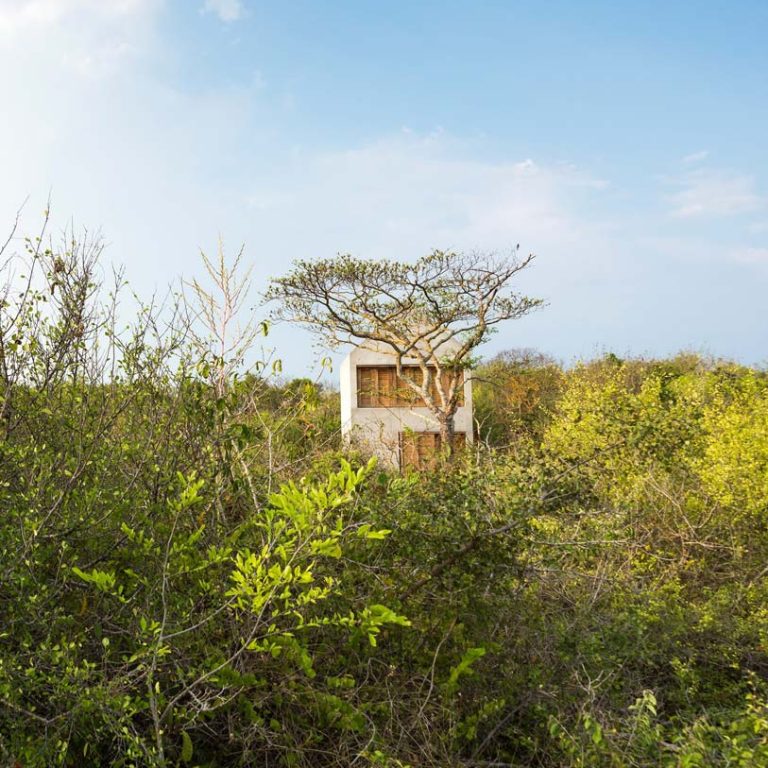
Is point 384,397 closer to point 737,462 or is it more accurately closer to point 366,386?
point 366,386

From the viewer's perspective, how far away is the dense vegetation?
10.2ft

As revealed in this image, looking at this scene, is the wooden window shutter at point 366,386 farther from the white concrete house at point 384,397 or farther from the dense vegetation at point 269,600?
the dense vegetation at point 269,600

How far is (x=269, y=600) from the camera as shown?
9.53ft

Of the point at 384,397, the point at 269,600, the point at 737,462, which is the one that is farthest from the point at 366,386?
the point at 269,600

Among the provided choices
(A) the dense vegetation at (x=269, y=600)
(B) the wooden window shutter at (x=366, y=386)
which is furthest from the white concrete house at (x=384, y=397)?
(A) the dense vegetation at (x=269, y=600)

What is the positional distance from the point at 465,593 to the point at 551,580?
1.88 m

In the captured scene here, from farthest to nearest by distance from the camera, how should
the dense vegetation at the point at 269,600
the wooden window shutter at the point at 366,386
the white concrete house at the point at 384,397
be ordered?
the wooden window shutter at the point at 366,386 → the white concrete house at the point at 384,397 → the dense vegetation at the point at 269,600

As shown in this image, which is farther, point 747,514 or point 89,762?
point 747,514

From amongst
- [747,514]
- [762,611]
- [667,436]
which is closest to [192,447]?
[667,436]

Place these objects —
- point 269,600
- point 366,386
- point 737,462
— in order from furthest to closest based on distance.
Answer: point 366,386 < point 737,462 < point 269,600

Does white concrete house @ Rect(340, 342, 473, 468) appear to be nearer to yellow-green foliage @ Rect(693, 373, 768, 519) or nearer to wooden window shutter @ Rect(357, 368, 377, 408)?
wooden window shutter @ Rect(357, 368, 377, 408)

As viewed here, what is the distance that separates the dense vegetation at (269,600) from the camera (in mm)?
3100

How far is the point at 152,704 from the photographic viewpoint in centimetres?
285

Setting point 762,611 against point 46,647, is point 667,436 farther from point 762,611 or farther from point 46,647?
point 46,647
